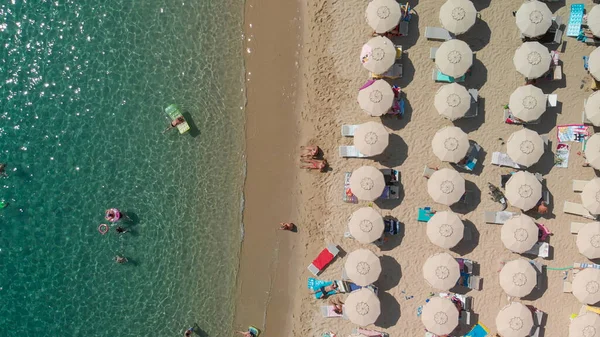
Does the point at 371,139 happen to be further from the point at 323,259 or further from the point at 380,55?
the point at 323,259

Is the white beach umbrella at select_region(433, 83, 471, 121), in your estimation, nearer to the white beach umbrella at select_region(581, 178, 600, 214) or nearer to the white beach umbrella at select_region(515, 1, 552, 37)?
the white beach umbrella at select_region(515, 1, 552, 37)

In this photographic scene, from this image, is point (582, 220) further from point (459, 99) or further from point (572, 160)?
point (459, 99)

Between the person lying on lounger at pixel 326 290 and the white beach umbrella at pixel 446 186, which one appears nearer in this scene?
the white beach umbrella at pixel 446 186

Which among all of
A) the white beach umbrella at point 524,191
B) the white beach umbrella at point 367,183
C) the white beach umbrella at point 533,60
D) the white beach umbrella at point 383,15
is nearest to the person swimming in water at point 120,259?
the white beach umbrella at point 367,183

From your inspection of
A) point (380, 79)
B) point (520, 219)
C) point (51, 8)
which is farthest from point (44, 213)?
point (520, 219)

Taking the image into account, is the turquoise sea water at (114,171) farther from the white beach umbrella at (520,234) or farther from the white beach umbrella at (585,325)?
the white beach umbrella at (585,325)

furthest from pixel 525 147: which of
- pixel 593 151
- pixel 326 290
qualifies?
pixel 326 290
